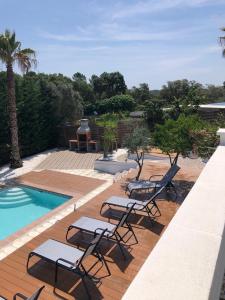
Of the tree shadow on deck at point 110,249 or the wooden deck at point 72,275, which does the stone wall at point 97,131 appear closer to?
the wooden deck at point 72,275

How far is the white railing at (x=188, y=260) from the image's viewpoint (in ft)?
6.62

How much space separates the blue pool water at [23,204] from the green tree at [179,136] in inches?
183

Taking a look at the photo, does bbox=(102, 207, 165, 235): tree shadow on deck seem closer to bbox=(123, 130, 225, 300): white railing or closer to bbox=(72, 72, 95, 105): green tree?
bbox=(123, 130, 225, 300): white railing

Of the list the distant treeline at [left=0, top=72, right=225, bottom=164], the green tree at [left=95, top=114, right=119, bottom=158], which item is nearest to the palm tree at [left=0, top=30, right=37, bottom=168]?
the distant treeline at [left=0, top=72, right=225, bottom=164]

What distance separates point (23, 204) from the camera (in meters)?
12.7

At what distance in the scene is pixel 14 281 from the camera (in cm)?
619

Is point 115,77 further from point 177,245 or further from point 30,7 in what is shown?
point 177,245

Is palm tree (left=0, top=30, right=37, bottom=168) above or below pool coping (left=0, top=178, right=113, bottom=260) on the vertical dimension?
above

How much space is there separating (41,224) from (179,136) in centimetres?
570

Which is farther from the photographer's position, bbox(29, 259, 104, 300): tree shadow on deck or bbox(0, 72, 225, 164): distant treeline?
bbox(0, 72, 225, 164): distant treeline

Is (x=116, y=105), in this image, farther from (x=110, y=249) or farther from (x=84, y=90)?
(x=110, y=249)

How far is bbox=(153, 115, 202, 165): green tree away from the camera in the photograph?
10.6 m

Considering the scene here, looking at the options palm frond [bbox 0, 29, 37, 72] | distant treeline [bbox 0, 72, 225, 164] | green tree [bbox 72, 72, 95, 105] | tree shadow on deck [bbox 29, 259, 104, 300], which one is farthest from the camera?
green tree [bbox 72, 72, 95, 105]

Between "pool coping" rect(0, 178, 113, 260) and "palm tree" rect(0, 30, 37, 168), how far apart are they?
6749 millimetres
